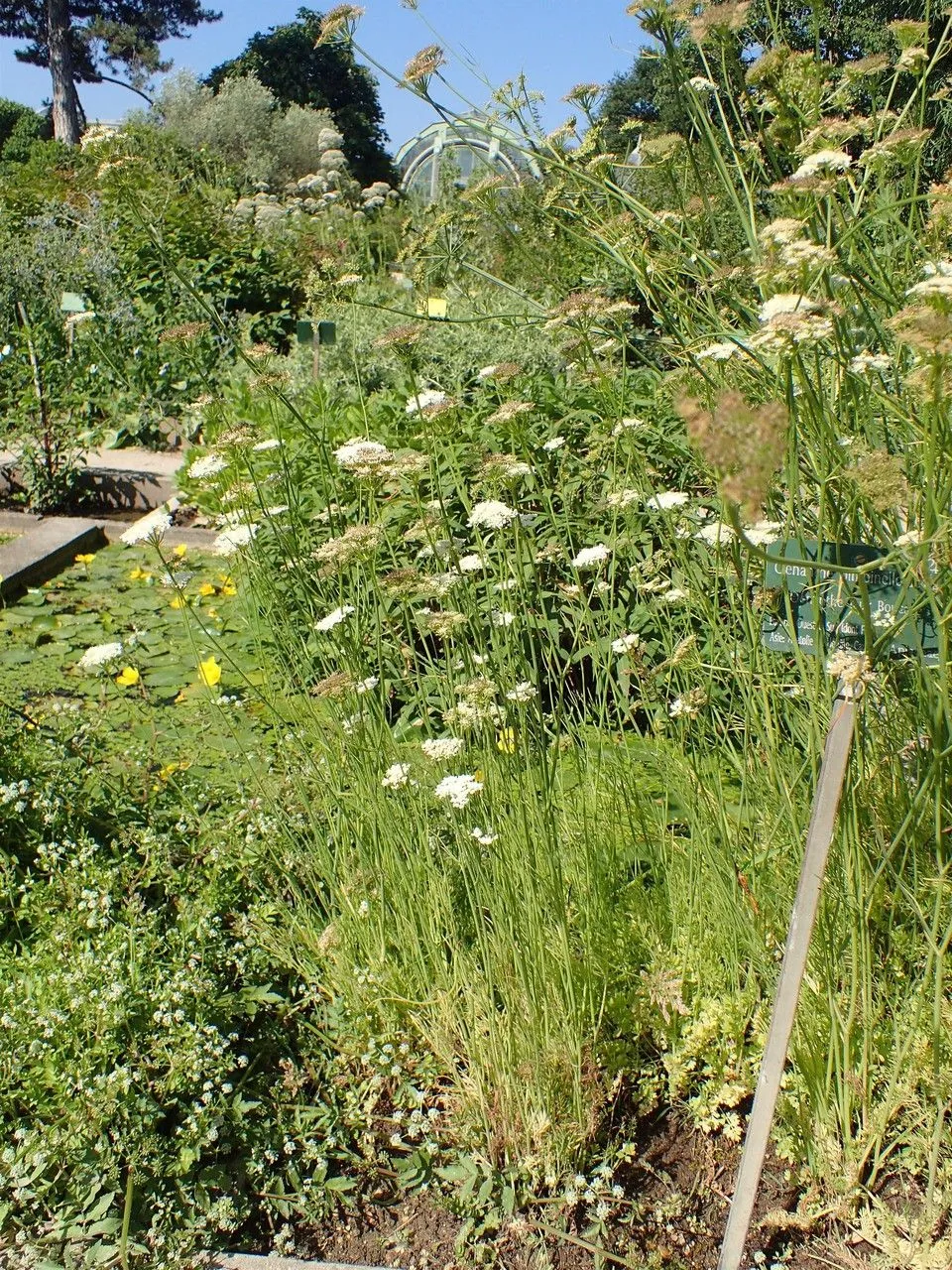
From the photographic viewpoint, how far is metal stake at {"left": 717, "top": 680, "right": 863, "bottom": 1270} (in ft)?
4.65

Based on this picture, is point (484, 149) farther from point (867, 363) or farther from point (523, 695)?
point (523, 695)

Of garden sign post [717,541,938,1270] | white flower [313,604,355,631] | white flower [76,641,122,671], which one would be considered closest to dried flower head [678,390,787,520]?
garden sign post [717,541,938,1270]

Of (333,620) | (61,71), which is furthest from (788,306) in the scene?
(61,71)

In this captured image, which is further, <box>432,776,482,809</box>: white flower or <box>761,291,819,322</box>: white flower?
<box>432,776,482,809</box>: white flower

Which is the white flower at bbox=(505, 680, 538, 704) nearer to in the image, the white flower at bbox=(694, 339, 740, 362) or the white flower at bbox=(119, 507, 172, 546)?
the white flower at bbox=(694, 339, 740, 362)

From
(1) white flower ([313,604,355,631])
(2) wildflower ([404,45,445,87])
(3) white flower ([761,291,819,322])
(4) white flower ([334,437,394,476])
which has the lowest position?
(1) white flower ([313,604,355,631])

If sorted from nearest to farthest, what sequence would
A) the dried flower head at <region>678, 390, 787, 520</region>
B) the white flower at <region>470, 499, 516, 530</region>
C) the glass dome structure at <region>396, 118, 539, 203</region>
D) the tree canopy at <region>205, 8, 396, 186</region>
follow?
the dried flower head at <region>678, 390, 787, 520</region>, the white flower at <region>470, 499, 516, 530</region>, the glass dome structure at <region>396, 118, 539, 203</region>, the tree canopy at <region>205, 8, 396, 186</region>

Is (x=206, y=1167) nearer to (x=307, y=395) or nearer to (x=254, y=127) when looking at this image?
(x=307, y=395)

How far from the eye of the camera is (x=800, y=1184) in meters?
1.90

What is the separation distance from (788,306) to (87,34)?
34881 millimetres

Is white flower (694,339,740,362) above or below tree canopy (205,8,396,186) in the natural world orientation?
below

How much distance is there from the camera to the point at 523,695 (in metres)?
1.90

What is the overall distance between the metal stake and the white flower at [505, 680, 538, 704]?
0.55m

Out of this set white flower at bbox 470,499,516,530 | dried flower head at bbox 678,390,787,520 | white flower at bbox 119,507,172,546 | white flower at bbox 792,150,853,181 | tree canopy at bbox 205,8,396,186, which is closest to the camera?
dried flower head at bbox 678,390,787,520
